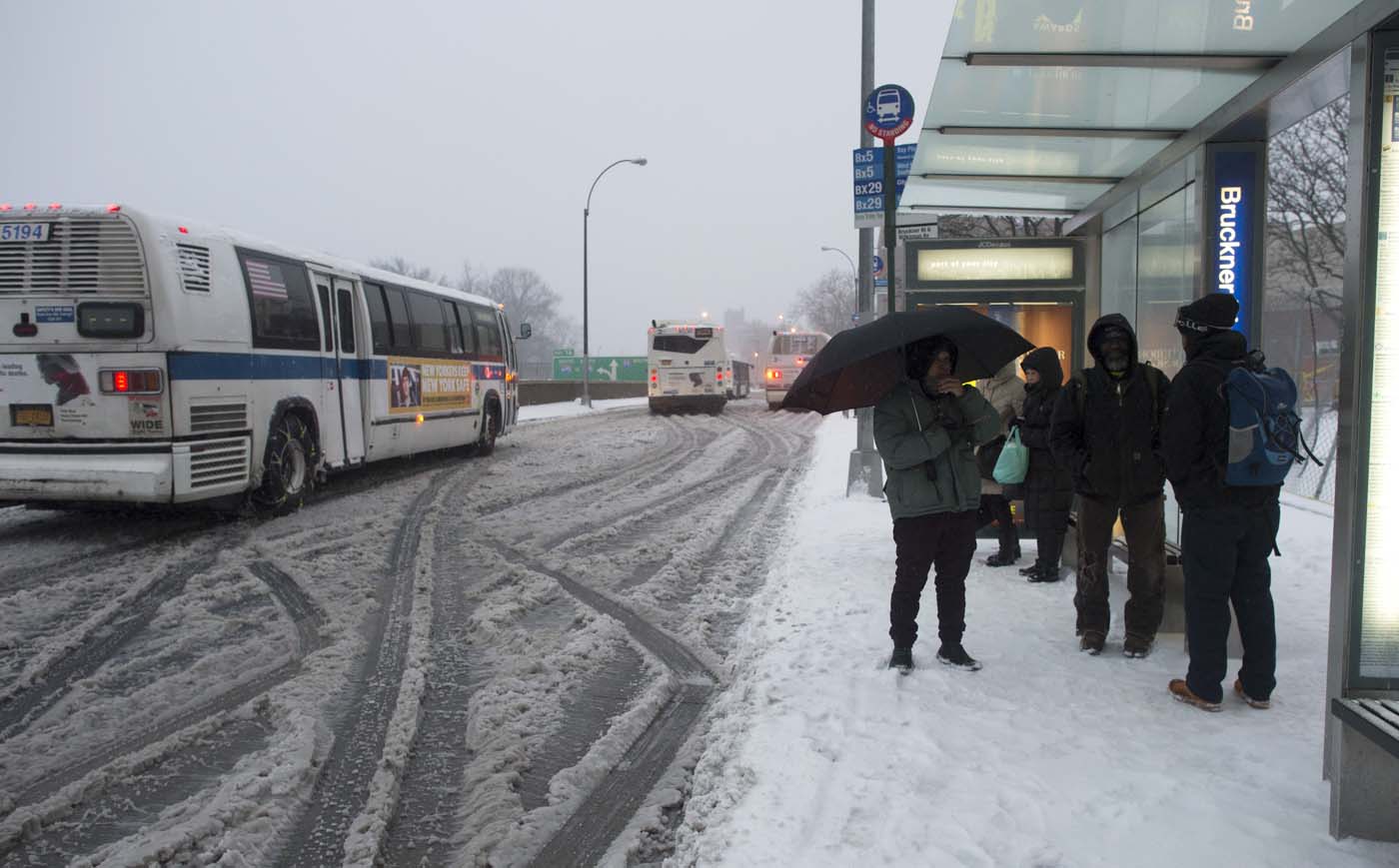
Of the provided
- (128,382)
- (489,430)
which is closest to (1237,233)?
(128,382)

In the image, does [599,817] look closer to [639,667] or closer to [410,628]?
[639,667]

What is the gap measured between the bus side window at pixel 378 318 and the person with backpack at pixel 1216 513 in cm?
1078

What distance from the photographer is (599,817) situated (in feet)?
11.3

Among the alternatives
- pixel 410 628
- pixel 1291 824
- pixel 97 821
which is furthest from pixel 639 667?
pixel 1291 824

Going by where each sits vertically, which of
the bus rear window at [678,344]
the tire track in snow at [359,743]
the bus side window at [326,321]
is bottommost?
the tire track in snow at [359,743]

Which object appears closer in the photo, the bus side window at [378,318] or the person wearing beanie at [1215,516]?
the person wearing beanie at [1215,516]

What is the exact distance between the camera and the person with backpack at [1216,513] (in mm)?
3963

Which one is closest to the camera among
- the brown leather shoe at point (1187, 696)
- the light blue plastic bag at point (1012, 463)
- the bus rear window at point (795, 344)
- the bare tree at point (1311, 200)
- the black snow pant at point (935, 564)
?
the brown leather shoe at point (1187, 696)

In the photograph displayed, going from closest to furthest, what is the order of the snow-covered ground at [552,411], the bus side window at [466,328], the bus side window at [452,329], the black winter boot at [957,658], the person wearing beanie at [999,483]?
1. the black winter boot at [957,658]
2. the person wearing beanie at [999,483]
3. the bus side window at [452,329]
4. the bus side window at [466,328]
5. the snow-covered ground at [552,411]

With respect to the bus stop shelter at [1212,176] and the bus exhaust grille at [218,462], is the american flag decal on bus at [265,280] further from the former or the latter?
the bus stop shelter at [1212,176]

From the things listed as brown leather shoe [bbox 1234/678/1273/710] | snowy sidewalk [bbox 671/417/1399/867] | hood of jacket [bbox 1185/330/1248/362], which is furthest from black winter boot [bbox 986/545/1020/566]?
hood of jacket [bbox 1185/330/1248/362]

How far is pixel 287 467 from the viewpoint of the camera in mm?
10312

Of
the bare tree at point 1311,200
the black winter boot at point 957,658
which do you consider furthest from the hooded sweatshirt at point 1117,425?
the bare tree at point 1311,200

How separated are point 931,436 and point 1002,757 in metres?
1.52
